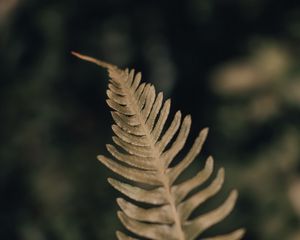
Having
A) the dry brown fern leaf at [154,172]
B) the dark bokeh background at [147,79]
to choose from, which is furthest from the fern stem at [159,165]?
the dark bokeh background at [147,79]

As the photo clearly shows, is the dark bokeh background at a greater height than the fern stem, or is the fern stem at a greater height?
the dark bokeh background

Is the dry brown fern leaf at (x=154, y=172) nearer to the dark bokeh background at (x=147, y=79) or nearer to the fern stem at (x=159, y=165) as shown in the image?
the fern stem at (x=159, y=165)

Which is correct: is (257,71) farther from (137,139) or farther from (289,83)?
(137,139)

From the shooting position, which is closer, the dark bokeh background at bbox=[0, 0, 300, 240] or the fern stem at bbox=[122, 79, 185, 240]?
the fern stem at bbox=[122, 79, 185, 240]

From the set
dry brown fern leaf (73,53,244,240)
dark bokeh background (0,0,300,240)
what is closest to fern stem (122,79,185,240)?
dry brown fern leaf (73,53,244,240)

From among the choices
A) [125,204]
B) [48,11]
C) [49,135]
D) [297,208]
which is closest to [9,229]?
[49,135]

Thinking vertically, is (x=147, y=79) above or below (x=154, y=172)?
above

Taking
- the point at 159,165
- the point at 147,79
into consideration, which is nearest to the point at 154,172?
the point at 159,165

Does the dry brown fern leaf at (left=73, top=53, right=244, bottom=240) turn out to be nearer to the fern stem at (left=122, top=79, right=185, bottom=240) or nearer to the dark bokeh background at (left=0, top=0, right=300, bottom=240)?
the fern stem at (left=122, top=79, right=185, bottom=240)

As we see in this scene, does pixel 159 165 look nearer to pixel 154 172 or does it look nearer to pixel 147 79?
pixel 154 172
